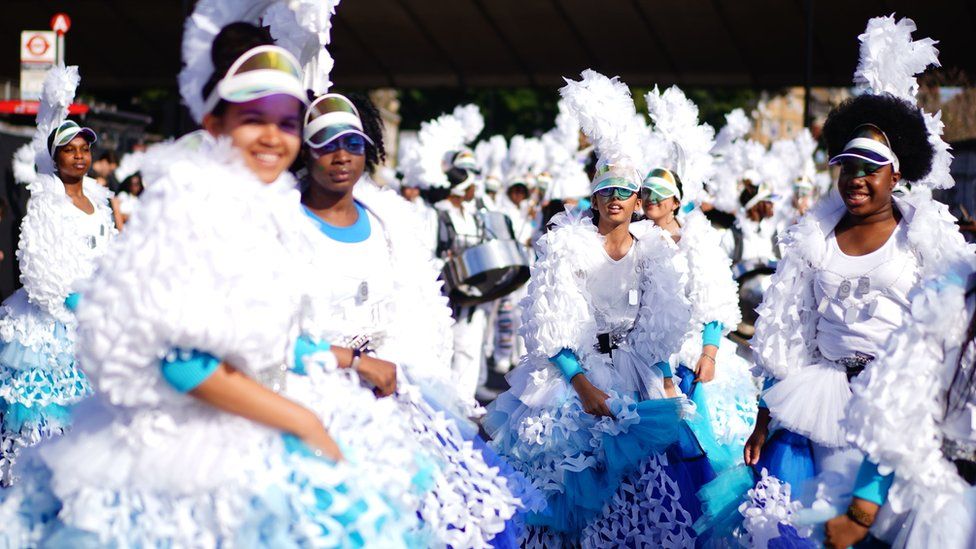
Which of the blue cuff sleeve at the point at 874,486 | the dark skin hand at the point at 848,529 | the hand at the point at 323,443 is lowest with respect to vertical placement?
the dark skin hand at the point at 848,529

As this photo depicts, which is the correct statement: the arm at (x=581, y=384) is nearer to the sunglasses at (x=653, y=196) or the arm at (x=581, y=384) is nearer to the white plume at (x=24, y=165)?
the sunglasses at (x=653, y=196)

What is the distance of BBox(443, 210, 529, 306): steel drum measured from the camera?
33.4 feet

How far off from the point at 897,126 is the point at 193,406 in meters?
2.97

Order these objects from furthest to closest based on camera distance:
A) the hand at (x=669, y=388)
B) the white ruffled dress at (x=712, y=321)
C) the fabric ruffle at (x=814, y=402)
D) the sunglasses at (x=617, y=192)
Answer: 1. the white ruffled dress at (x=712, y=321)
2. the hand at (x=669, y=388)
3. the sunglasses at (x=617, y=192)
4. the fabric ruffle at (x=814, y=402)

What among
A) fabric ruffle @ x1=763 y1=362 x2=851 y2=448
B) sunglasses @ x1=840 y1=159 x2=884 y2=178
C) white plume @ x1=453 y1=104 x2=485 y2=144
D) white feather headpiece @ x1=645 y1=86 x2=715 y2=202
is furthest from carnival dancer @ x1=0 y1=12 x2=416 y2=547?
white plume @ x1=453 y1=104 x2=485 y2=144

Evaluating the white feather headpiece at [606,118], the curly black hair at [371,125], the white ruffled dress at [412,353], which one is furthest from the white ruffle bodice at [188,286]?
the white feather headpiece at [606,118]

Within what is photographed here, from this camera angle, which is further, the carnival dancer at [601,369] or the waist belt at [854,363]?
the carnival dancer at [601,369]

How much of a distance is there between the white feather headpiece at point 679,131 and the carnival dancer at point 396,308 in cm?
347

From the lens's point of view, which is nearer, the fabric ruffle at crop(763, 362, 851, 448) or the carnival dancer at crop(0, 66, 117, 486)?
the fabric ruffle at crop(763, 362, 851, 448)

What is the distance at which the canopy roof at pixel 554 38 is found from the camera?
17.1 meters

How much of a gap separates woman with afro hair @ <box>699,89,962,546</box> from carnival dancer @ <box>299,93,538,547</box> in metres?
1.12

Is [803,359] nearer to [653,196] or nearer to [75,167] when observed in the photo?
[653,196]

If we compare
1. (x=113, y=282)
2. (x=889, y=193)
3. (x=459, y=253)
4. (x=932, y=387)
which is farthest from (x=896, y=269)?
(x=459, y=253)

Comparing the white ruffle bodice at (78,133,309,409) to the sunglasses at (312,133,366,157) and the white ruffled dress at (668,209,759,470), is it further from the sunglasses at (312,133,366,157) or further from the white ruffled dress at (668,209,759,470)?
the white ruffled dress at (668,209,759,470)
